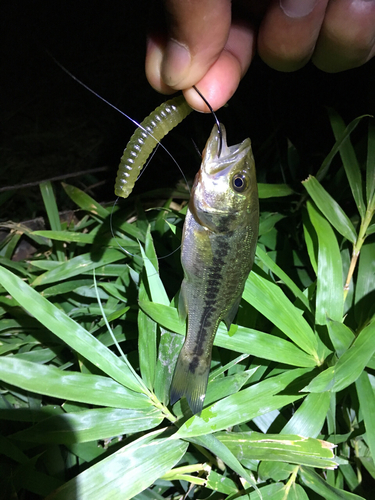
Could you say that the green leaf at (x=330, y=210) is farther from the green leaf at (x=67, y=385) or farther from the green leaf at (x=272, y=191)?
the green leaf at (x=67, y=385)

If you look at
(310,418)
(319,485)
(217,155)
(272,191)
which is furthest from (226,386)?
(272,191)

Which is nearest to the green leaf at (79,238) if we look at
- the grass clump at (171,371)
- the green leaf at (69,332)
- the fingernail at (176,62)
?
the grass clump at (171,371)

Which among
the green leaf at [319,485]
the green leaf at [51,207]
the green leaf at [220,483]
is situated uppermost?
the green leaf at [51,207]

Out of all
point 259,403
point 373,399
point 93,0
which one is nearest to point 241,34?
point 93,0

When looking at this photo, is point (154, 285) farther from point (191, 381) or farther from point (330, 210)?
point (330, 210)

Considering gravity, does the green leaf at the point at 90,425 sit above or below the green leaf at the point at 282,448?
above

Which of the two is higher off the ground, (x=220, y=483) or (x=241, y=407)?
(x=241, y=407)

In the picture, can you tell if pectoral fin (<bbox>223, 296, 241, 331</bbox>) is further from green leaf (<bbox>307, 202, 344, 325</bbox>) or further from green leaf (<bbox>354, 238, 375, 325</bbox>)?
green leaf (<bbox>354, 238, 375, 325</bbox>)
